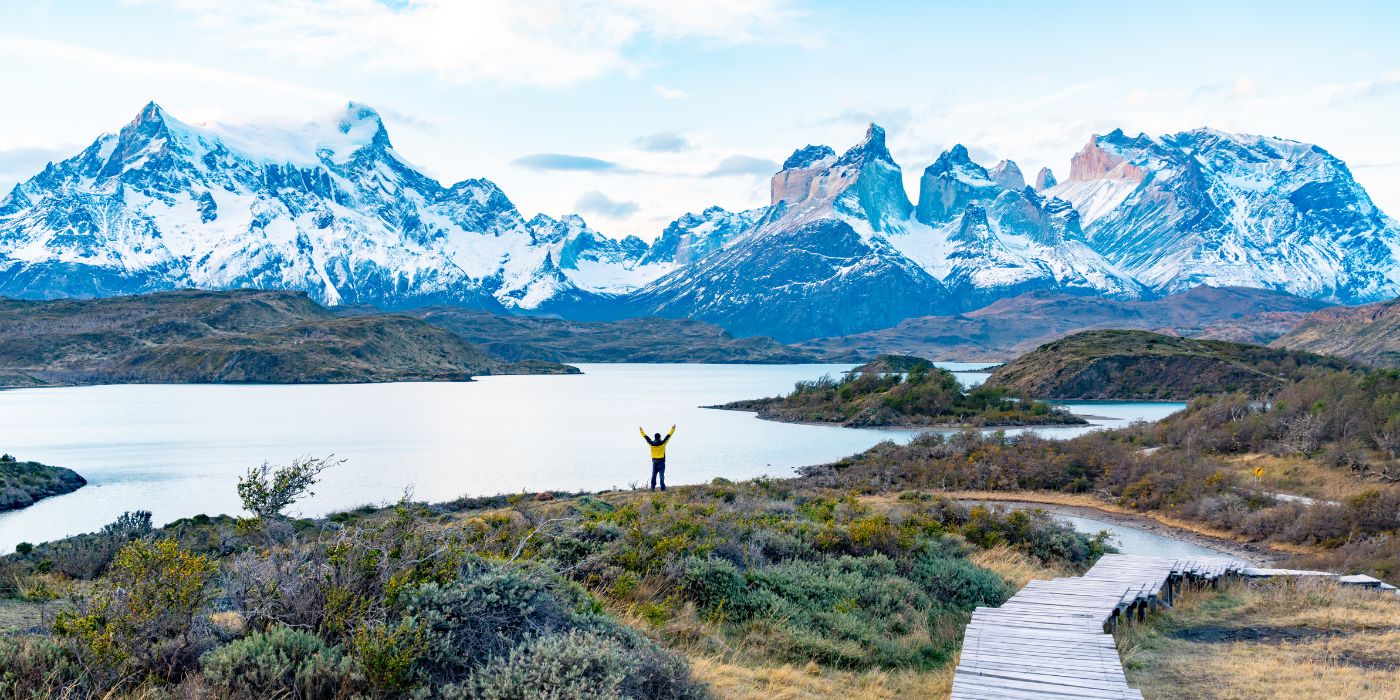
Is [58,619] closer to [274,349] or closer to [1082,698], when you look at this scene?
[1082,698]

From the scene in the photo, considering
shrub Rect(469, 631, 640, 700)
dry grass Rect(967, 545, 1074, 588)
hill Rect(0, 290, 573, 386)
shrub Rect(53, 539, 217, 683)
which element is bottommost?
dry grass Rect(967, 545, 1074, 588)

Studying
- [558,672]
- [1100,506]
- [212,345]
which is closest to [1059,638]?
[558,672]

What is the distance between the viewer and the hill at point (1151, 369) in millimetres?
102625

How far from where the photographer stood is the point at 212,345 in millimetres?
156000

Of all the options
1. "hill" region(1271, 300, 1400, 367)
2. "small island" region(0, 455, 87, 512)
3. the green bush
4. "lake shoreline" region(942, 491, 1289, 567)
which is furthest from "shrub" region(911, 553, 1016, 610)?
"hill" region(1271, 300, 1400, 367)

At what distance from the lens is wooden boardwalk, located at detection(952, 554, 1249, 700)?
→ 29.8ft

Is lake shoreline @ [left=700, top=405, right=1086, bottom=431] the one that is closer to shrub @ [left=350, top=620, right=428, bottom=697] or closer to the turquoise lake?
the turquoise lake

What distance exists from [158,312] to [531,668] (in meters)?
204

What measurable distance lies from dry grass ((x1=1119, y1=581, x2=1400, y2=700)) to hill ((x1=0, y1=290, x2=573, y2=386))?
15004cm

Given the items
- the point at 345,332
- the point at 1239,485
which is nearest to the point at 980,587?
the point at 1239,485

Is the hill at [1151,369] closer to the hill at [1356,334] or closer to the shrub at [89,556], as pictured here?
the hill at [1356,334]

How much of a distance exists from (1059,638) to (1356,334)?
169 m

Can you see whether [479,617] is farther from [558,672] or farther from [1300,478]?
[1300,478]

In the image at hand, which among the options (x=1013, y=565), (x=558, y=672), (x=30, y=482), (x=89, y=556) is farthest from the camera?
(x=30, y=482)
